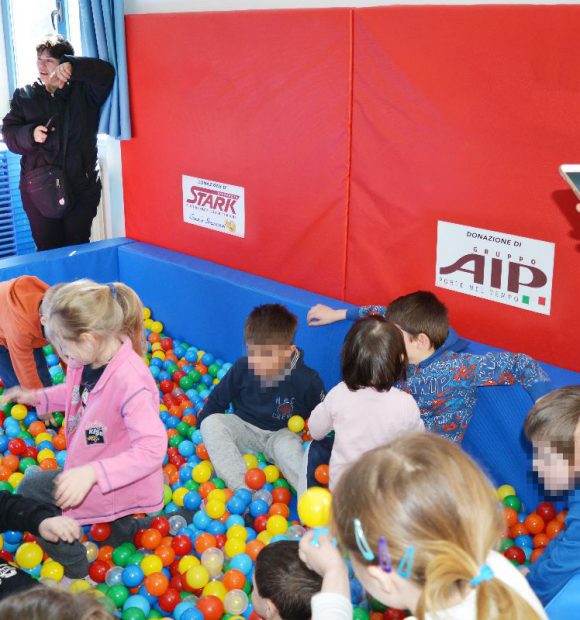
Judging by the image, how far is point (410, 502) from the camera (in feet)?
3.36

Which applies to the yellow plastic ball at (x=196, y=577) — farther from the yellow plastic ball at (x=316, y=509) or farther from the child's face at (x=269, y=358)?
the yellow plastic ball at (x=316, y=509)

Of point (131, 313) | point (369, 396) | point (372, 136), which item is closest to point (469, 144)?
point (372, 136)

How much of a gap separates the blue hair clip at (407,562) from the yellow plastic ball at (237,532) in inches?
52.1

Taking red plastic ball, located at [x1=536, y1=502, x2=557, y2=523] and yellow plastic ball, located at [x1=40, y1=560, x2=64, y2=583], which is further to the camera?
red plastic ball, located at [x1=536, y1=502, x2=557, y2=523]

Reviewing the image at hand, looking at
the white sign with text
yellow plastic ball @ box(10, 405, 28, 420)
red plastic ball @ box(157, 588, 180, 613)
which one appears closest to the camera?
red plastic ball @ box(157, 588, 180, 613)

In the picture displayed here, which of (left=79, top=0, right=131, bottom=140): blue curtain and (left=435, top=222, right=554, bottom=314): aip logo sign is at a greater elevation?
(left=79, top=0, right=131, bottom=140): blue curtain

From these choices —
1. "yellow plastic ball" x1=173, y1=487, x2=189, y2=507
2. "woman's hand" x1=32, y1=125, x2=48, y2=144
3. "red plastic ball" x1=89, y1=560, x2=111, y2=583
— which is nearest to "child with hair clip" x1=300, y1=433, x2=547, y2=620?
"red plastic ball" x1=89, y1=560, x2=111, y2=583

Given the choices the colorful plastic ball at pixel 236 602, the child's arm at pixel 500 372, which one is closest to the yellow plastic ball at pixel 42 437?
the colorful plastic ball at pixel 236 602

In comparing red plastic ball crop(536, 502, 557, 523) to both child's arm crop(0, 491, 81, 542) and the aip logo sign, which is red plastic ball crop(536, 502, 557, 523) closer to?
the aip logo sign

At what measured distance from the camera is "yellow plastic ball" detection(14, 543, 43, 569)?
212cm

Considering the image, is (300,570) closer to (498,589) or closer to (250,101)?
(498,589)

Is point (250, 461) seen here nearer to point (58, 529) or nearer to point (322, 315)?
point (322, 315)

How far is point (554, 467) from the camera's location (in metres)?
1.68

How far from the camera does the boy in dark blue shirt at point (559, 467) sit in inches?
61.3
